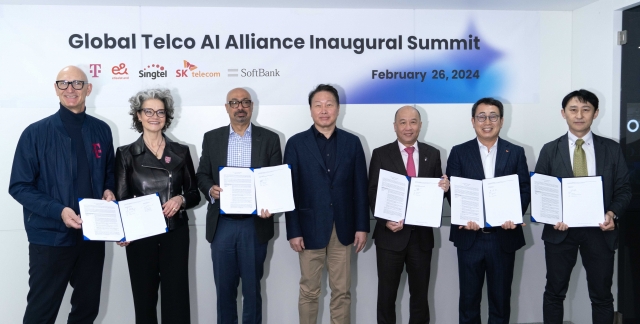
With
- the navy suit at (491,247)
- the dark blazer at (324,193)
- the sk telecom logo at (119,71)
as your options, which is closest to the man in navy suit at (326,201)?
the dark blazer at (324,193)

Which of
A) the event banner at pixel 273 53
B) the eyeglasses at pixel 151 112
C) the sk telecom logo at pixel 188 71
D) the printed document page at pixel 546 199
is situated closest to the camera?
the eyeglasses at pixel 151 112

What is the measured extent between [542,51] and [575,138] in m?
1.38

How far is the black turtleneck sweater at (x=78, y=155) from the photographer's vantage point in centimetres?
318

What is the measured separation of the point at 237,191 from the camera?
338 cm

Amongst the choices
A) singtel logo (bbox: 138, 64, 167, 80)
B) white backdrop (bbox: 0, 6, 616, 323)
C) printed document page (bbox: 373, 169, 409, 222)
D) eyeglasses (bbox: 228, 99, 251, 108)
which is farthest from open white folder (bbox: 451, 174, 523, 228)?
singtel logo (bbox: 138, 64, 167, 80)

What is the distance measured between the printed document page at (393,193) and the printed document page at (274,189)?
0.64 metres

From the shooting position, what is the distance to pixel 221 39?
14.0ft

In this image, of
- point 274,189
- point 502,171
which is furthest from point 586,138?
point 274,189

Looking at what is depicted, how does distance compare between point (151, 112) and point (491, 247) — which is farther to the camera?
point (491, 247)

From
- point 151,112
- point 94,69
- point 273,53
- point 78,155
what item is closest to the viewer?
point 78,155

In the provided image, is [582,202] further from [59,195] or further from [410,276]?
[59,195]

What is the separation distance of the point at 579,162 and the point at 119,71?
366cm

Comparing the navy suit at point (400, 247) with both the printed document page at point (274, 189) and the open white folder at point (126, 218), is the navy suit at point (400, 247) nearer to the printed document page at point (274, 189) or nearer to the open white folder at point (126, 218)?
the printed document page at point (274, 189)

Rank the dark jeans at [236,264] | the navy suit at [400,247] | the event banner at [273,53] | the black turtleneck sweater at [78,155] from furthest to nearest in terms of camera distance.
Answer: the event banner at [273,53]
the navy suit at [400,247]
the dark jeans at [236,264]
the black turtleneck sweater at [78,155]
